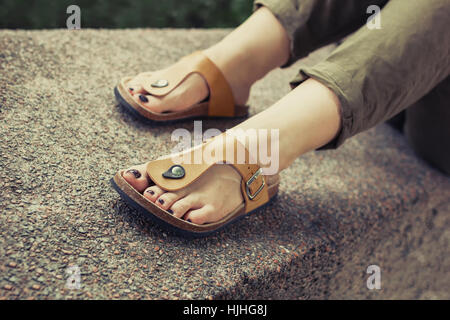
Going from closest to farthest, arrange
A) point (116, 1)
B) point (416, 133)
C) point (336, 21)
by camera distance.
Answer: point (336, 21) → point (416, 133) → point (116, 1)

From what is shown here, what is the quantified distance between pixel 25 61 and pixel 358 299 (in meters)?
1.25

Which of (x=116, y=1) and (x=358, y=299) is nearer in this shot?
(x=358, y=299)

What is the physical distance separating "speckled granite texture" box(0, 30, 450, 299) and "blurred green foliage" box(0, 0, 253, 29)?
53cm

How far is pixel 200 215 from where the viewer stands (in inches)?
32.9

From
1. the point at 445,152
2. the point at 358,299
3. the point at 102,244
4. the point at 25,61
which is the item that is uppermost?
the point at 25,61

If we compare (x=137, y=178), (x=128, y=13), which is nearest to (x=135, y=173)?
(x=137, y=178)

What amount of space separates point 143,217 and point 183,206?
105mm

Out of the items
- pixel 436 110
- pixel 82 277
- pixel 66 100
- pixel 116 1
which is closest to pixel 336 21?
pixel 436 110

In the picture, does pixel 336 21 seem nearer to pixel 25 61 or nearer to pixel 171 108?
pixel 171 108

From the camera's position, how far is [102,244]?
2.63 feet

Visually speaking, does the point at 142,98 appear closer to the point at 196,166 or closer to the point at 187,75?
the point at 187,75

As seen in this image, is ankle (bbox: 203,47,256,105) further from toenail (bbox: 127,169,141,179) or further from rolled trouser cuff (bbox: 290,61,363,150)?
toenail (bbox: 127,169,141,179)

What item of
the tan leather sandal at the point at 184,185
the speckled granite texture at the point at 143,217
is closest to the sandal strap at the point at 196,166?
the tan leather sandal at the point at 184,185

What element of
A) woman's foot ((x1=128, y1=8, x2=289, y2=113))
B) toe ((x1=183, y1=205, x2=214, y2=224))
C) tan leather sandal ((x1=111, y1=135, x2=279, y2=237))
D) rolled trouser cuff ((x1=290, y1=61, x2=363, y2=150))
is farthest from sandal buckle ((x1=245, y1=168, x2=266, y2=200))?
woman's foot ((x1=128, y1=8, x2=289, y2=113))
